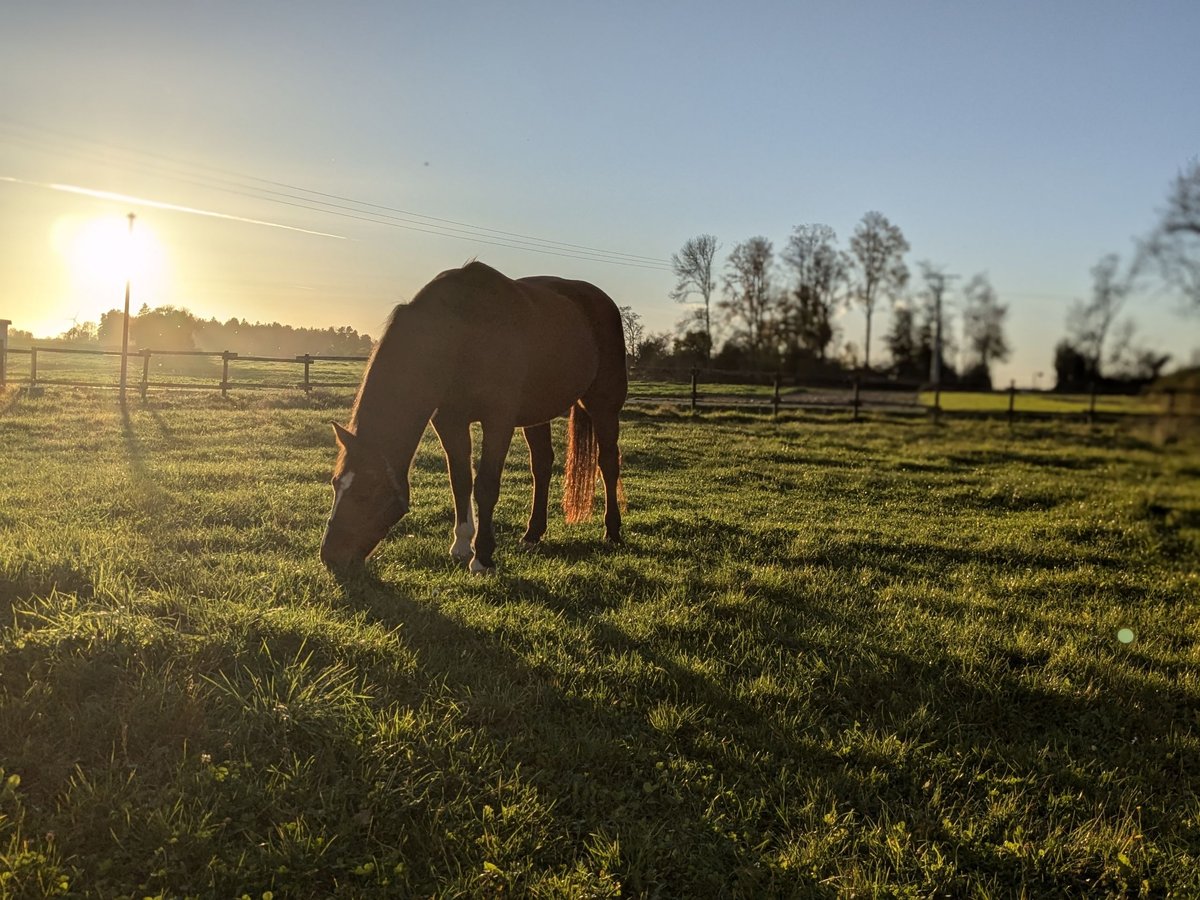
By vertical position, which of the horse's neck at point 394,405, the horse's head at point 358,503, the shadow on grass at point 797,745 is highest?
the horse's neck at point 394,405

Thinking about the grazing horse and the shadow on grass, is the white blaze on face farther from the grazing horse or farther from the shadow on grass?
the shadow on grass

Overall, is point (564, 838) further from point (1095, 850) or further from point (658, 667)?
point (1095, 850)

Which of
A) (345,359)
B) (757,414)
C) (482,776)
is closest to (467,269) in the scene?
(482,776)

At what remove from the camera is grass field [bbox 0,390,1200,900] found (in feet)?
8.89

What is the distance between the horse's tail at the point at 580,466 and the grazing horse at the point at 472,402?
1 centimetres

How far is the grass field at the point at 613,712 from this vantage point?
8.89 feet

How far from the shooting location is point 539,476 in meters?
7.31

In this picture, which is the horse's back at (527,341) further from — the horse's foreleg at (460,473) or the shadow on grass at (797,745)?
the shadow on grass at (797,745)

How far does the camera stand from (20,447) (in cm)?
1120

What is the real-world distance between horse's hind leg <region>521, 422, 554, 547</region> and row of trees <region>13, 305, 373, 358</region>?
190 centimetres

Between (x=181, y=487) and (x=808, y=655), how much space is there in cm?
697

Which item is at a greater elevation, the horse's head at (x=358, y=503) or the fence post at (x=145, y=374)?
the fence post at (x=145, y=374)

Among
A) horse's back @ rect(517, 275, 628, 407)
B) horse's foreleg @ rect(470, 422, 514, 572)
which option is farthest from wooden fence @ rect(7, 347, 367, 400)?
horse's foreleg @ rect(470, 422, 514, 572)

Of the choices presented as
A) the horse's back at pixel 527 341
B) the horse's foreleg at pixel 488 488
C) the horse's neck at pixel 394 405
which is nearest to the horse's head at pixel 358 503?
the horse's neck at pixel 394 405
